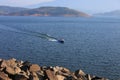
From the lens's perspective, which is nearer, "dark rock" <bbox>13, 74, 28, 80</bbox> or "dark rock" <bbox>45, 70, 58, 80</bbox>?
"dark rock" <bbox>13, 74, 28, 80</bbox>

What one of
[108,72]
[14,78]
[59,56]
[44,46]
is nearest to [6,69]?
[14,78]

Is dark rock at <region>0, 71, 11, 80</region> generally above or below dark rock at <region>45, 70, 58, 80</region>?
above

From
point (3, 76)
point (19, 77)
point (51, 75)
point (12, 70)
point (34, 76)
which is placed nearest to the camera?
point (3, 76)

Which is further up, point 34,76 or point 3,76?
point 3,76

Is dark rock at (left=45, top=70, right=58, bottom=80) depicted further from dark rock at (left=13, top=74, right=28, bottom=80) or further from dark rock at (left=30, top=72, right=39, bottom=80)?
dark rock at (left=13, top=74, right=28, bottom=80)

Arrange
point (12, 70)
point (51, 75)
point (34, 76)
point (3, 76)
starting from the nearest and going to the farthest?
point (3, 76) → point (34, 76) → point (51, 75) → point (12, 70)

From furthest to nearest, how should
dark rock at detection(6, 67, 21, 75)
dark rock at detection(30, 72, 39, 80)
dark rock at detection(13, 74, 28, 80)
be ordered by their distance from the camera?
dark rock at detection(6, 67, 21, 75)
dark rock at detection(30, 72, 39, 80)
dark rock at detection(13, 74, 28, 80)

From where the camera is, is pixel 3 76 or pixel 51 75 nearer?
pixel 3 76

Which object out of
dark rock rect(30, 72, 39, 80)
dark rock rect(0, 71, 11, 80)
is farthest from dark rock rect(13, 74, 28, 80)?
dark rock rect(0, 71, 11, 80)

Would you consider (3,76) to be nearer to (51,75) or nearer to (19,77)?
(19,77)

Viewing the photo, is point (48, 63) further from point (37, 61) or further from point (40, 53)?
point (40, 53)

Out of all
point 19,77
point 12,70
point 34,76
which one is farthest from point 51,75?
point 12,70

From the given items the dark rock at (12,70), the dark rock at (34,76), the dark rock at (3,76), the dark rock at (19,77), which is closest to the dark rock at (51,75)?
the dark rock at (34,76)

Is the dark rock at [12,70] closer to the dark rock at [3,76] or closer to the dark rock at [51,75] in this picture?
the dark rock at [3,76]
